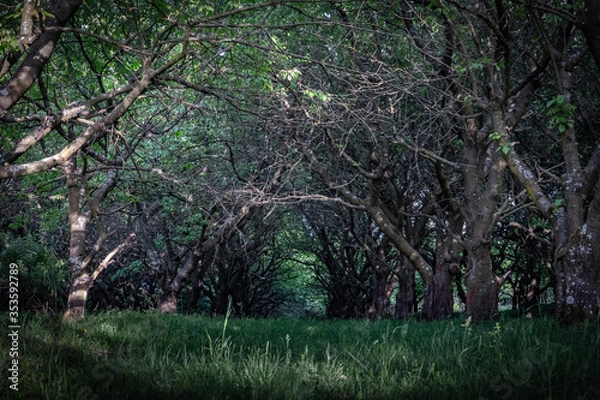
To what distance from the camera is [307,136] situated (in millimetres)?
12930

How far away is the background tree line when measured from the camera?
598 cm

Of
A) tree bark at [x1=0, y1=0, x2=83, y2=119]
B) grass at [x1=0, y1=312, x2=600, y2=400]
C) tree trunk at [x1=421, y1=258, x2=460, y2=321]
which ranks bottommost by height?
grass at [x1=0, y1=312, x2=600, y2=400]

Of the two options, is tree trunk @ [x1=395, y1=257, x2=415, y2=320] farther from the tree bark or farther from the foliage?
the tree bark

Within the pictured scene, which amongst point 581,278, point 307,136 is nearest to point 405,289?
point 307,136

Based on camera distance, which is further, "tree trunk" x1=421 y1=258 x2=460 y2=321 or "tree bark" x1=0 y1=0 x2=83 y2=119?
"tree trunk" x1=421 y1=258 x2=460 y2=321

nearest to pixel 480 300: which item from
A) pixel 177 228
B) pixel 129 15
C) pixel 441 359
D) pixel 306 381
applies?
pixel 441 359

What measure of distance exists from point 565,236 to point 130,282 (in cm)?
1672

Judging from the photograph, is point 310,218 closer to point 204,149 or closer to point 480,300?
point 204,149

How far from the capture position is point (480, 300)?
8688mm

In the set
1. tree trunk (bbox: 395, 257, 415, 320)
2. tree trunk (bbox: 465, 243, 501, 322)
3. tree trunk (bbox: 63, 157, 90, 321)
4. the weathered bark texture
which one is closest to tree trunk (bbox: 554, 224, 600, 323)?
tree trunk (bbox: 465, 243, 501, 322)

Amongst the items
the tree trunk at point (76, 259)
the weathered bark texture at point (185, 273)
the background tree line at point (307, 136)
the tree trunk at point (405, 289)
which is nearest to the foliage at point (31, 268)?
the background tree line at point (307, 136)

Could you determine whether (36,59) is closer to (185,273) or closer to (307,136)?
(307,136)

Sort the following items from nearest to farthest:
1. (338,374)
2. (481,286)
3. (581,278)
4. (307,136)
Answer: (338,374)
(581,278)
(481,286)
(307,136)

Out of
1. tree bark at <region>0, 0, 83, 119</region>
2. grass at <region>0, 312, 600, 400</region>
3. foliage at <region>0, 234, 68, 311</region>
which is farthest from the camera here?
foliage at <region>0, 234, 68, 311</region>
